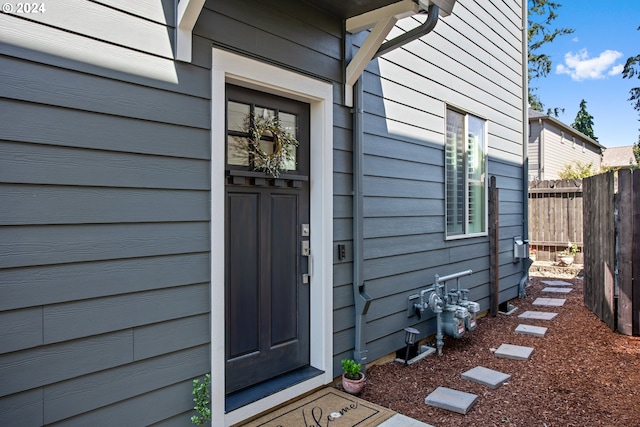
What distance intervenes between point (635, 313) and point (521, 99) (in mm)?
3549

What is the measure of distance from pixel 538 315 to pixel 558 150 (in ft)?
45.4

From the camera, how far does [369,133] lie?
3.49 meters

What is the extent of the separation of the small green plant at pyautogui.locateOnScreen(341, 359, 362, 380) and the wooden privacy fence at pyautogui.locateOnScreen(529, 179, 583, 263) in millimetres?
8156

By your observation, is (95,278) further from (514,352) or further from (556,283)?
(556,283)

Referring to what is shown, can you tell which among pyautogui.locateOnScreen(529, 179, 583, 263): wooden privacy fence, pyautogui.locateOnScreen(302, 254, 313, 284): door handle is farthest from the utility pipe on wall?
pyautogui.locateOnScreen(529, 179, 583, 263): wooden privacy fence

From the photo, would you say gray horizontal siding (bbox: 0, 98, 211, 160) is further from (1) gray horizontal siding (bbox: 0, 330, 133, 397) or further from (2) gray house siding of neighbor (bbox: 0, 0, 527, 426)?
(1) gray horizontal siding (bbox: 0, 330, 133, 397)

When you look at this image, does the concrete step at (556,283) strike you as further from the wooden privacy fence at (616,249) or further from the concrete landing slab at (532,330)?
the concrete landing slab at (532,330)

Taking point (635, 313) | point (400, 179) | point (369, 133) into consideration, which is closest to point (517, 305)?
point (635, 313)

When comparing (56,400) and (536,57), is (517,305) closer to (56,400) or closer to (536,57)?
(56,400)

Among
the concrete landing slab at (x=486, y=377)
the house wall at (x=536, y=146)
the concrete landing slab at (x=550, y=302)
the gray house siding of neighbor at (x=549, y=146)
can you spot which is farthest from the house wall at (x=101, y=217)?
the house wall at (x=536, y=146)

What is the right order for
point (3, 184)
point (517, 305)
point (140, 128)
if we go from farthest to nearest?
1. point (517, 305)
2. point (140, 128)
3. point (3, 184)
